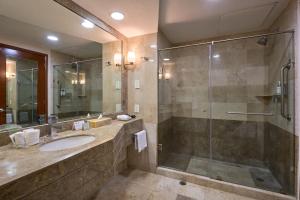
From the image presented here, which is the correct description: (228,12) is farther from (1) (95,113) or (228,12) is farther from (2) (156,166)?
(2) (156,166)

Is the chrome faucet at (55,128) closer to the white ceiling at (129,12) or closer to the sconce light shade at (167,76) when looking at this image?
the white ceiling at (129,12)

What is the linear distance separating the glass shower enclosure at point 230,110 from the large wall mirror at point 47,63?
109 cm

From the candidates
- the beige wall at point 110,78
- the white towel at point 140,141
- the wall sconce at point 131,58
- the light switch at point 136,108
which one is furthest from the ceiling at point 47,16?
the white towel at point 140,141

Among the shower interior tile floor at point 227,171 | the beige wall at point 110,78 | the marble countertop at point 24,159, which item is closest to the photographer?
the marble countertop at point 24,159

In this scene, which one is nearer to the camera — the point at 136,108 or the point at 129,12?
the point at 129,12

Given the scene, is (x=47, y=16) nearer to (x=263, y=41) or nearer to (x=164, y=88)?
(x=164, y=88)

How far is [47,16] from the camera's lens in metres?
1.52

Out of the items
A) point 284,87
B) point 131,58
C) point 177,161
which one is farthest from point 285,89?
point 131,58

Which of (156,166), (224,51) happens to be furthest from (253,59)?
(156,166)

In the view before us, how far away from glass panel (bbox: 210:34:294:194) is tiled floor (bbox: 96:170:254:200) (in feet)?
1.15

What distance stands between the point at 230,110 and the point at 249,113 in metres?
0.30

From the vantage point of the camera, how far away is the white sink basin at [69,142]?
4.30ft

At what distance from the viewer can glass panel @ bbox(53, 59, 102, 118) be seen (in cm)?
163

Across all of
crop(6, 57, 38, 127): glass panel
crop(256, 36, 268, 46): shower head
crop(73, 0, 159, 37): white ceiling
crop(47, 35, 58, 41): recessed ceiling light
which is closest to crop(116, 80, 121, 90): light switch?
crop(73, 0, 159, 37): white ceiling
